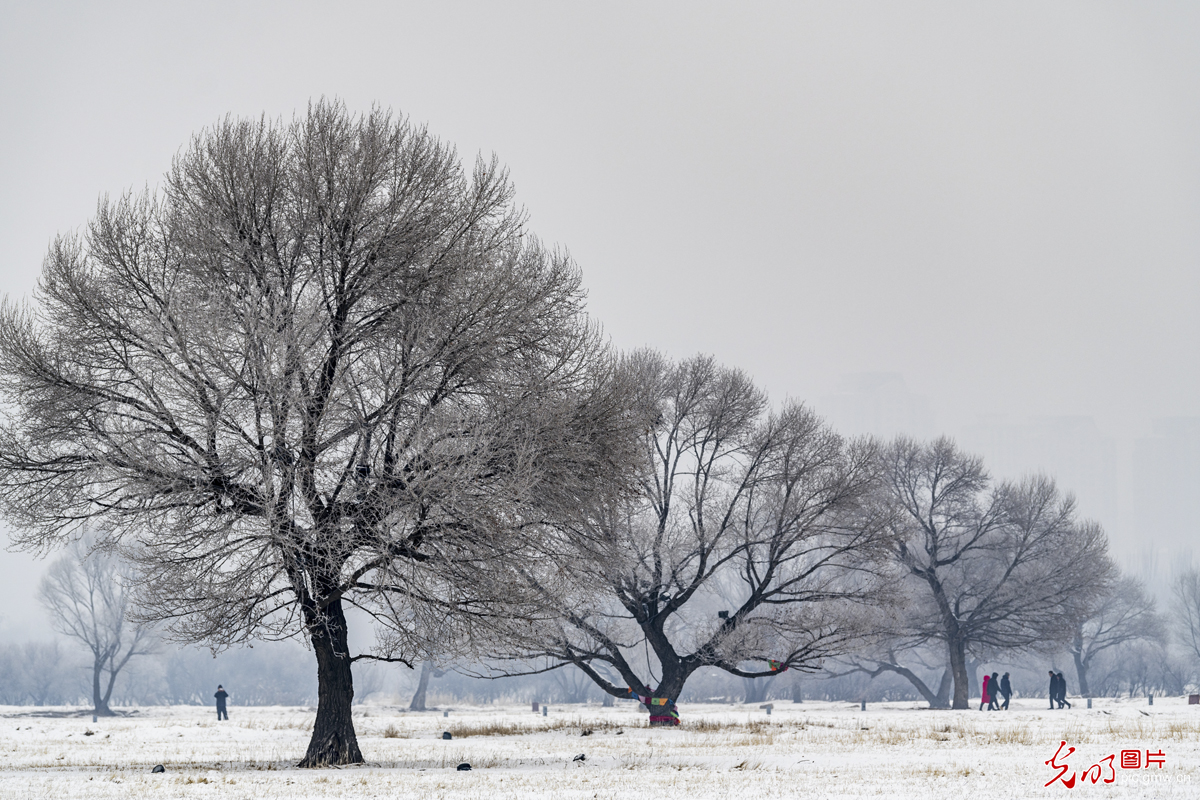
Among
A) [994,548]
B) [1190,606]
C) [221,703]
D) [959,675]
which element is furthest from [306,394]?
[1190,606]

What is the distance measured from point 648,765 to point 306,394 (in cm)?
753

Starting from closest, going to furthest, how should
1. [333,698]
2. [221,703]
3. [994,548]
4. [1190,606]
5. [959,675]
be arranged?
1. [333,698]
2. [221,703]
3. [994,548]
4. [959,675]
5. [1190,606]

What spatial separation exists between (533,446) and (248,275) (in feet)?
17.2

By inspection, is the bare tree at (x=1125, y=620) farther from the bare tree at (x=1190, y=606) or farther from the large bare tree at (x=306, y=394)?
the large bare tree at (x=306, y=394)

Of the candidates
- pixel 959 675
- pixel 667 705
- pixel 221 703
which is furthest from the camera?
pixel 959 675

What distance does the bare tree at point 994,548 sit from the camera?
139 feet

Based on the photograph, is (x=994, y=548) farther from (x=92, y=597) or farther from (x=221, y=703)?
(x=92, y=597)

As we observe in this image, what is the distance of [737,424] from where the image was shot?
95.9ft

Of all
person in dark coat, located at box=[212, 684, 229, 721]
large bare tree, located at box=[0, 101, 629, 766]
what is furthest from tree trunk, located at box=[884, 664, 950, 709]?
large bare tree, located at box=[0, 101, 629, 766]

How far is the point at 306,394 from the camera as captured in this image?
15.2 metres

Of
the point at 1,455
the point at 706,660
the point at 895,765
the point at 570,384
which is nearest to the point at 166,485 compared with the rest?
the point at 1,455

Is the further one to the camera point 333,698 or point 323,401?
point 333,698

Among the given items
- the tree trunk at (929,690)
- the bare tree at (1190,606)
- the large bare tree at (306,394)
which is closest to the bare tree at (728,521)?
the large bare tree at (306,394)

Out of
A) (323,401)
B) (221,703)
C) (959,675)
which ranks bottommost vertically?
(221,703)
